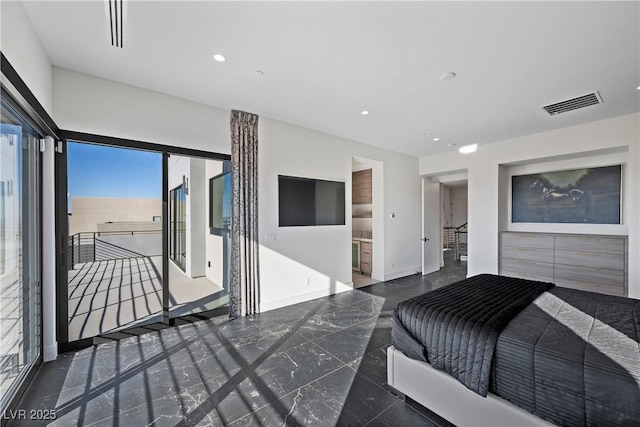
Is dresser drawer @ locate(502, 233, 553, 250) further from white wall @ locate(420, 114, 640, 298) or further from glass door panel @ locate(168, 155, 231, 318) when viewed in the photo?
glass door panel @ locate(168, 155, 231, 318)

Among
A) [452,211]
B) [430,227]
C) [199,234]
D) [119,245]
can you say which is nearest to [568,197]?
[430,227]

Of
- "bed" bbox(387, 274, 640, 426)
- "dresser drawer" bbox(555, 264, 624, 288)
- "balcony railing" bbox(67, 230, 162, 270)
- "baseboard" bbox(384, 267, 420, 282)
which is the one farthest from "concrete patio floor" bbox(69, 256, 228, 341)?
"dresser drawer" bbox(555, 264, 624, 288)

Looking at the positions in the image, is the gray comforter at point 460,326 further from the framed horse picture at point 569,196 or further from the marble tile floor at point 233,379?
the framed horse picture at point 569,196

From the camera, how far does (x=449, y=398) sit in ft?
5.83

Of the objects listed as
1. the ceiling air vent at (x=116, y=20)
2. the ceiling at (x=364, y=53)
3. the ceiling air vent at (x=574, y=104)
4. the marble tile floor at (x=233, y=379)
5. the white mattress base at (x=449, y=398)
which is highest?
the ceiling air vent at (x=116, y=20)

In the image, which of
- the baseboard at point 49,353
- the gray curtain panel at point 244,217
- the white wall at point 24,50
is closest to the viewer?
the white wall at point 24,50

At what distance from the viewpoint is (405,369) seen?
202 cm

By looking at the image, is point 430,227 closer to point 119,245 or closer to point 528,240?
point 528,240

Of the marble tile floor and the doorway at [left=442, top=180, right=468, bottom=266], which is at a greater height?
the doorway at [left=442, top=180, right=468, bottom=266]

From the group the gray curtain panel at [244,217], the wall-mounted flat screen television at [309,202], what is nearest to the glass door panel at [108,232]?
the gray curtain panel at [244,217]

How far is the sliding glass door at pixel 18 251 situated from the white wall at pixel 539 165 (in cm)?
635

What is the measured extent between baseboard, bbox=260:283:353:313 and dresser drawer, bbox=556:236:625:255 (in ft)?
11.7

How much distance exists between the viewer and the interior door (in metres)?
6.18

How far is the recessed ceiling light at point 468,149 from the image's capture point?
214 inches
